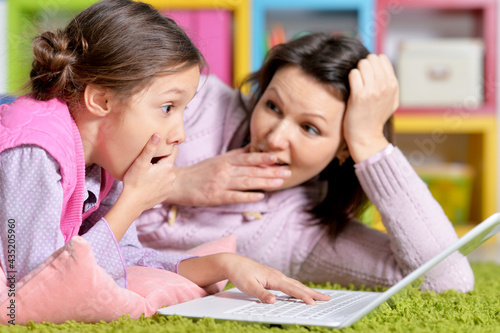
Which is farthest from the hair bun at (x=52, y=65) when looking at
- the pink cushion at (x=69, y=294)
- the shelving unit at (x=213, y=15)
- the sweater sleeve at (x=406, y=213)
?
the shelving unit at (x=213, y=15)

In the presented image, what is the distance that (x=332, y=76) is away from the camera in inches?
48.6

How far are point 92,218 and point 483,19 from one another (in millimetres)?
2130

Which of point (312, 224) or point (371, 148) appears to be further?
point (312, 224)

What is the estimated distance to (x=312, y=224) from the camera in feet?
4.33

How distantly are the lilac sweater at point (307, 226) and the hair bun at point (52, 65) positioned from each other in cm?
30

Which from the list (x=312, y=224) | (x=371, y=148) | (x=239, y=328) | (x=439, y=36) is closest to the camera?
(x=239, y=328)

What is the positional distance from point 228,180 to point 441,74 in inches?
64.3

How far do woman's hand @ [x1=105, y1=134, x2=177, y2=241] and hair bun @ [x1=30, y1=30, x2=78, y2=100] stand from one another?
0.15 m

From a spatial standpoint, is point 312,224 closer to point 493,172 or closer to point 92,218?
point 92,218

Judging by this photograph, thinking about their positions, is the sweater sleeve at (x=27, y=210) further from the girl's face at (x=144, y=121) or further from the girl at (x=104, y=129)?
the girl's face at (x=144, y=121)

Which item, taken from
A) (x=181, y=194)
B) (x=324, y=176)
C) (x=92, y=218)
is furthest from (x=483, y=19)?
(x=92, y=218)

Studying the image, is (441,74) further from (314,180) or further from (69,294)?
(69,294)

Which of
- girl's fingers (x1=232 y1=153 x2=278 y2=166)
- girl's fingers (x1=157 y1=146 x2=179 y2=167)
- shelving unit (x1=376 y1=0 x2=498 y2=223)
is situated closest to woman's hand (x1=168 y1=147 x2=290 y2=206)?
girl's fingers (x1=232 y1=153 x2=278 y2=166)

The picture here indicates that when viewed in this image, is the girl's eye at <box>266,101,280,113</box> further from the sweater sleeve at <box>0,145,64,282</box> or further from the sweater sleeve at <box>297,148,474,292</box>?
the sweater sleeve at <box>0,145,64,282</box>
